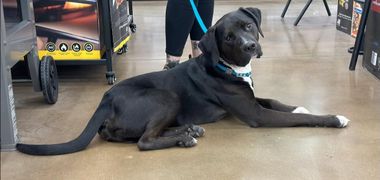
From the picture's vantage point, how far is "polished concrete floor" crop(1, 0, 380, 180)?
189 centimetres

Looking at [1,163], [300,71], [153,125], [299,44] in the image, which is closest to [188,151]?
[153,125]

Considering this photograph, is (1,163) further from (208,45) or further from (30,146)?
(208,45)

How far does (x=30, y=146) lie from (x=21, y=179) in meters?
0.21

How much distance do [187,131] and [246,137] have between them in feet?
0.89

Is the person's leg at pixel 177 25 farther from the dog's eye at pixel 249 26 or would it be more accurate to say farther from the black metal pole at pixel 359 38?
the black metal pole at pixel 359 38

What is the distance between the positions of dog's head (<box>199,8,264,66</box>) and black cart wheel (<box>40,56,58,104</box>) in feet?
3.04

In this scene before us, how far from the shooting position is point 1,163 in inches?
78.7

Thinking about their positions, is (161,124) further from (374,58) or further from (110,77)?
(374,58)

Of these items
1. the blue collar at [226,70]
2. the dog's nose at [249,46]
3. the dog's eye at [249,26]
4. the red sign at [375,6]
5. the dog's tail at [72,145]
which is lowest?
the dog's tail at [72,145]

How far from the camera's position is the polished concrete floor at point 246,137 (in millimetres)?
1894

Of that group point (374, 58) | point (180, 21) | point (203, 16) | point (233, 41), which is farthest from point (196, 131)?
point (374, 58)

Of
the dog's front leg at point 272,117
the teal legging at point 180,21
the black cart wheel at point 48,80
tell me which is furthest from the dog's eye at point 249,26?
the black cart wheel at point 48,80

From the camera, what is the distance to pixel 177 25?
290 centimetres

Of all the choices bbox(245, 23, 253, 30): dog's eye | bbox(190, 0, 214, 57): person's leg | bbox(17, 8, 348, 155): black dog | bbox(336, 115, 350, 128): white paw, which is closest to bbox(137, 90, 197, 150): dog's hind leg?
bbox(17, 8, 348, 155): black dog
